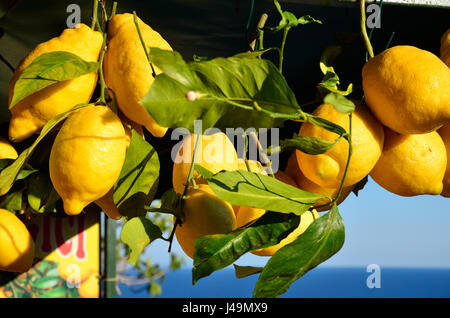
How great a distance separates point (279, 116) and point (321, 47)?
1.43 ft

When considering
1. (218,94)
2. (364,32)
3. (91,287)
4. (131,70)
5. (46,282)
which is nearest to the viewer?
(218,94)

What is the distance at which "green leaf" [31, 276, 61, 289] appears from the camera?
1.52 m

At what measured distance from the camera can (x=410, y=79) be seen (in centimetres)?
53

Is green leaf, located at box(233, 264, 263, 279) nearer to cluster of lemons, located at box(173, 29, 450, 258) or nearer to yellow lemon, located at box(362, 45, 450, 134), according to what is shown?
cluster of lemons, located at box(173, 29, 450, 258)

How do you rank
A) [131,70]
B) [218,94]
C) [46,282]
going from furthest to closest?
1. [46,282]
2. [131,70]
3. [218,94]

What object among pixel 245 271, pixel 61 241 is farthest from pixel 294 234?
pixel 61 241

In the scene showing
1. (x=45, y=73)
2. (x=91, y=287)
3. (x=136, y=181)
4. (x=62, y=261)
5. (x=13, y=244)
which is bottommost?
(x=91, y=287)

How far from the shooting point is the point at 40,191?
65cm

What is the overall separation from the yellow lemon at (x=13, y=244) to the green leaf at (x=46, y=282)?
39.1 inches

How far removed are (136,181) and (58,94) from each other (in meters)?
0.14

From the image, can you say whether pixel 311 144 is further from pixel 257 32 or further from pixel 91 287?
pixel 91 287

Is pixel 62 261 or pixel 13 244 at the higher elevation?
pixel 13 244
